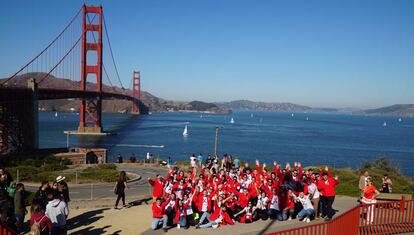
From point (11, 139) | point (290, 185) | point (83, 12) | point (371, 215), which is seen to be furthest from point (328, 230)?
point (83, 12)

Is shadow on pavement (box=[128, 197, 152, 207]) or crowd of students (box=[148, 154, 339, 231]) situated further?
shadow on pavement (box=[128, 197, 152, 207])

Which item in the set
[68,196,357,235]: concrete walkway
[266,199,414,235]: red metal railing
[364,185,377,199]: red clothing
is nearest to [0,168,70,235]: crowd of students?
[68,196,357,235]: concrete walkway

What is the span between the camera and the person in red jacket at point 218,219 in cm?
1126

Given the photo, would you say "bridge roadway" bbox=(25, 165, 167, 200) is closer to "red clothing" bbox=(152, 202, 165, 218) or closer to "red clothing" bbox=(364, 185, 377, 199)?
"red clothing" bbox=(152, 202, 165, 218)

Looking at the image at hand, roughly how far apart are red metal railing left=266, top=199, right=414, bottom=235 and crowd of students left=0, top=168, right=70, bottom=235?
4.61 metres

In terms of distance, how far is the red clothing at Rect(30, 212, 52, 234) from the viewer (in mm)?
7705

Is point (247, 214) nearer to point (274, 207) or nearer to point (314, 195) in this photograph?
point (274, 207)

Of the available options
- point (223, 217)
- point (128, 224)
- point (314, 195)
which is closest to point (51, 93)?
point (128, 224)

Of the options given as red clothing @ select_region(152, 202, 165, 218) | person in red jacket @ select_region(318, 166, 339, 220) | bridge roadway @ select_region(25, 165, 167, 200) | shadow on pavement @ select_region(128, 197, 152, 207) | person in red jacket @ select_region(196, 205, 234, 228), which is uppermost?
person in red jacket @ select_region(318, 166, 339, 220)

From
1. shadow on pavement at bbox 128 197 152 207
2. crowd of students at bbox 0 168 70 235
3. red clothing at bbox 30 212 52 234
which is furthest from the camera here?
shadow on pavement at bbox 128 197 152 207

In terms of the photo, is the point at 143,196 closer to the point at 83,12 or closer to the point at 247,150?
the point at 247,150

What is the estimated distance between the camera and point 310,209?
11883mm

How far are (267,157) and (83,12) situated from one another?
55.3 metres

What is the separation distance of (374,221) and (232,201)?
3614 millimetres
